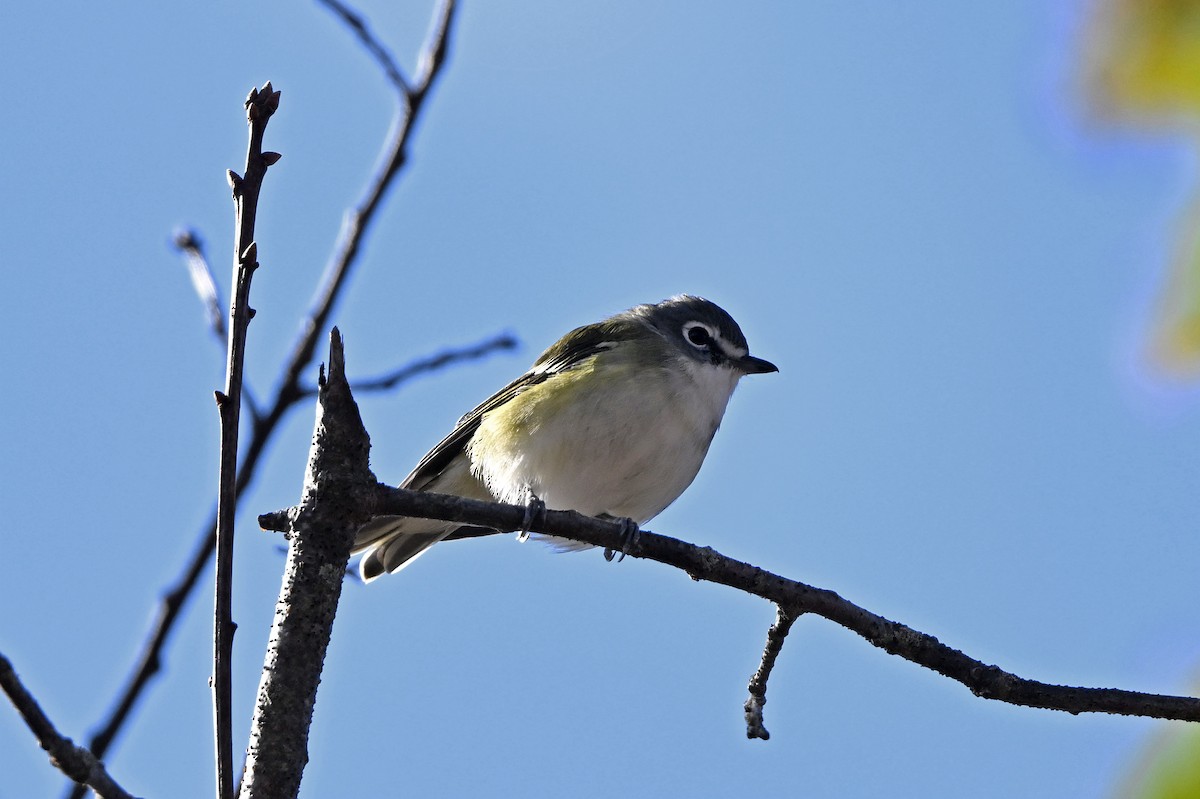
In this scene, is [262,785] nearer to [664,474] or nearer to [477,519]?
[477,519]

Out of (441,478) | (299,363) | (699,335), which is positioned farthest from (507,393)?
(299,363)

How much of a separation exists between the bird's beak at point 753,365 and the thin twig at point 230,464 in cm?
496

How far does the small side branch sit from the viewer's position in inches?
129

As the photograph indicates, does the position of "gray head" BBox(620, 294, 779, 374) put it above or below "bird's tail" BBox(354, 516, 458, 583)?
above

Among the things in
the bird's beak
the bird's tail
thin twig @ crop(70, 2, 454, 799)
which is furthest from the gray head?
thin twig @ crop(70, 2, 454, 799)

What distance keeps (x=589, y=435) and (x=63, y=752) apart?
3.87 m

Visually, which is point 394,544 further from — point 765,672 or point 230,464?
point 230,464

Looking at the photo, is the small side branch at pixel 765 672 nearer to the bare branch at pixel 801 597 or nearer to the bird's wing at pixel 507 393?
the bare branch at pixel 801 597

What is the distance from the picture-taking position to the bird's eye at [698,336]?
6801mm

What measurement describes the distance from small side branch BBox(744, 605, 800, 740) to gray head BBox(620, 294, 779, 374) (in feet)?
10.8

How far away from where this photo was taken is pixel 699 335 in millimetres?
6887

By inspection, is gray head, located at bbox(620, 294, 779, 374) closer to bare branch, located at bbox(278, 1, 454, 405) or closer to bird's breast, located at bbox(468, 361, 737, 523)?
bird's breast, located at bbox(468, 361, 737, 523)

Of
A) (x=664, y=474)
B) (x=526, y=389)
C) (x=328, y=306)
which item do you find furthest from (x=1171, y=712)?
(x=526, y=389)

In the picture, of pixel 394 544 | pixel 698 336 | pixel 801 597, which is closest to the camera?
pixel 801 597
